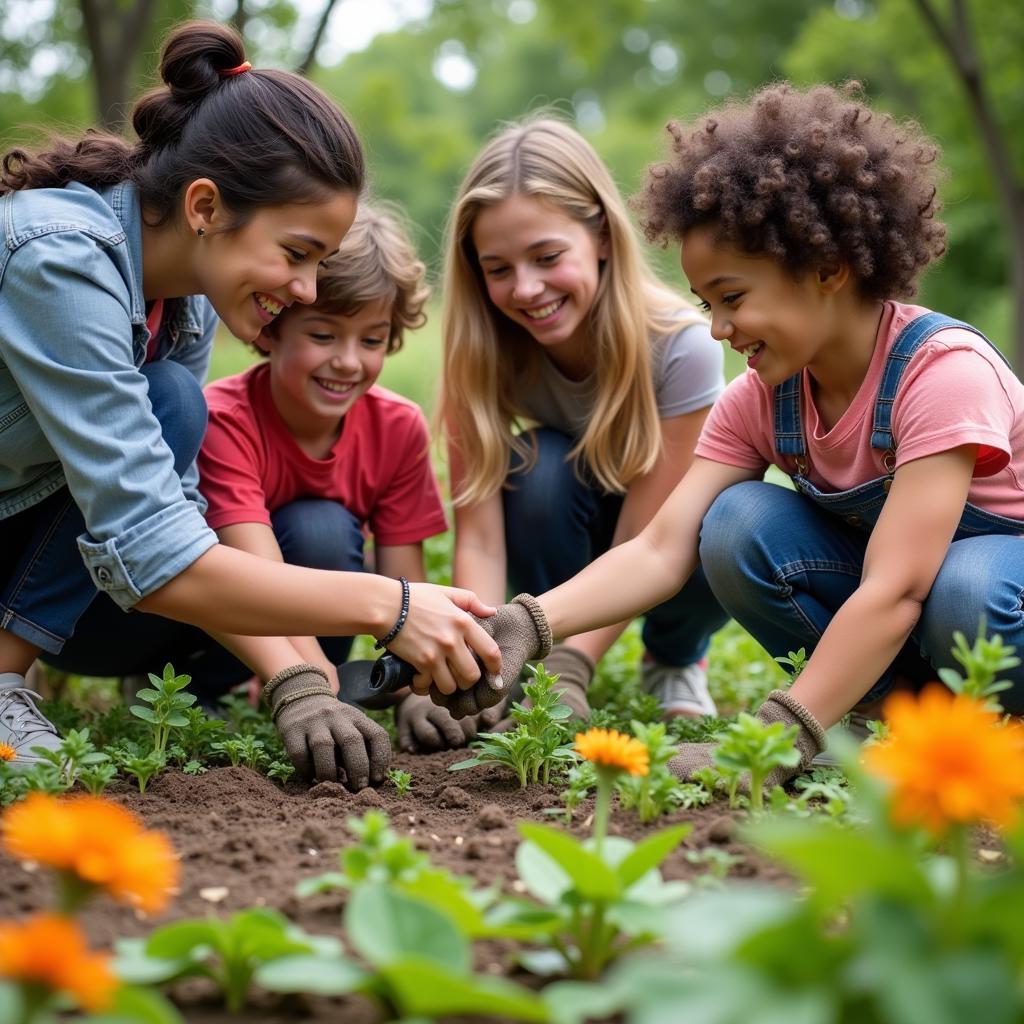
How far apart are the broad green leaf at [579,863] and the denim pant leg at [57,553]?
1.64 m

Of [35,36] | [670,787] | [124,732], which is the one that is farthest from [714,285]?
[35,36]

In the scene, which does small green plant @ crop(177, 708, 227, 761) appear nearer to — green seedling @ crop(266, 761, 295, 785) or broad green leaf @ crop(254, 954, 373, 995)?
green seedling @ crop(266, 761, 295, 785)

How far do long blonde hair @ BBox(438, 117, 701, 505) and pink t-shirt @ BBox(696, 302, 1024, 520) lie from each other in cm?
38

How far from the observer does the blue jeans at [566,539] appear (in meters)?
3.39

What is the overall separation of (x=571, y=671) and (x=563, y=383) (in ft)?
2.82

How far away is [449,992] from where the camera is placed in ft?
3.83

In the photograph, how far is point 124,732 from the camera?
2.72 metres

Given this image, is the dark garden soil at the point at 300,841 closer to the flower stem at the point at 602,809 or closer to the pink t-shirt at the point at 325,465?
the flower stem at the point at 602,809

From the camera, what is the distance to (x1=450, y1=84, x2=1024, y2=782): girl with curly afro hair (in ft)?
7.70

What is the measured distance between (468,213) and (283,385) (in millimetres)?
693

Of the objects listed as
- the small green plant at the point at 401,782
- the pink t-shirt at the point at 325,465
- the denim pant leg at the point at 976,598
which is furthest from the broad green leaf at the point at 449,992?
the pink t-shirt at the point at 325,465

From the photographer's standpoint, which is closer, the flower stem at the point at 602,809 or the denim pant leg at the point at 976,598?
the flower stem at the point at 602,809

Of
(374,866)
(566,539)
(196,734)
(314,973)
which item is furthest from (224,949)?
(566,539)

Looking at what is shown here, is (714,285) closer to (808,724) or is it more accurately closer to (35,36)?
(808,724)
